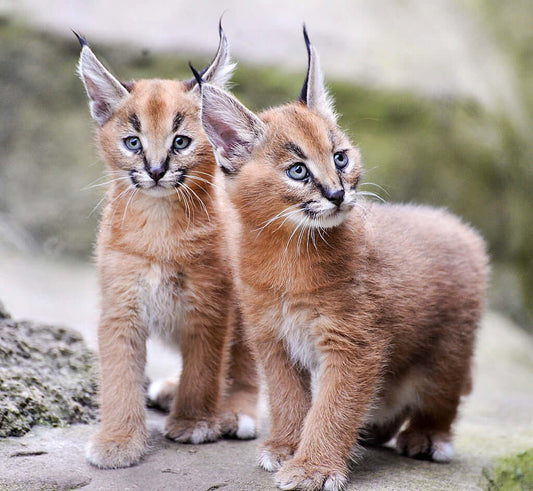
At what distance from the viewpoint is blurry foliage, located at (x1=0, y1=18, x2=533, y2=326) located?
440 inches

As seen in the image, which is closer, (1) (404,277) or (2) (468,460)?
(1) (404,277)

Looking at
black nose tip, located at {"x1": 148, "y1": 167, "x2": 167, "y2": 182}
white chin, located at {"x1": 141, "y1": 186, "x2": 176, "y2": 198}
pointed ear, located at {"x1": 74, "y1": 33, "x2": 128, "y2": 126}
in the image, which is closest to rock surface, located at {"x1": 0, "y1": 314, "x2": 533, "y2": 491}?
white chin, located at {"x1": 141, "y1": 186, "x2": 176, "y2": 198}

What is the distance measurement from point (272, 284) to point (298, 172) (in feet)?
2.14

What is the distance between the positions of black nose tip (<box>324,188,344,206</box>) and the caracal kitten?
3.38 ft

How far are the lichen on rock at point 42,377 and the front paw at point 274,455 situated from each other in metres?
1.38

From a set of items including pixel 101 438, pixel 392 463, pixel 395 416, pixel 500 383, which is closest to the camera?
pixel 101 438

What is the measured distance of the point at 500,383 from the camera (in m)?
8.53

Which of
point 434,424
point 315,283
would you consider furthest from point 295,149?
point 434,424

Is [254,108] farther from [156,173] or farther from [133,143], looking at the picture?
[156,173]

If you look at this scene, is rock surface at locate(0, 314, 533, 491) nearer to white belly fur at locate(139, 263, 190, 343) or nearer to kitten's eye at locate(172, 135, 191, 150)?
white belly fur at locate(139, 263, 190, 343)

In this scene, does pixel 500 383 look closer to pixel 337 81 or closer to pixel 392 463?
pixel 392 463

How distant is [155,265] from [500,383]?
4910 mm

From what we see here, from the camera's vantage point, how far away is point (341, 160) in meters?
4.68

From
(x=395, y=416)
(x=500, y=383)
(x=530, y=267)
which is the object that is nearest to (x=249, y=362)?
(x=395, y=416)
